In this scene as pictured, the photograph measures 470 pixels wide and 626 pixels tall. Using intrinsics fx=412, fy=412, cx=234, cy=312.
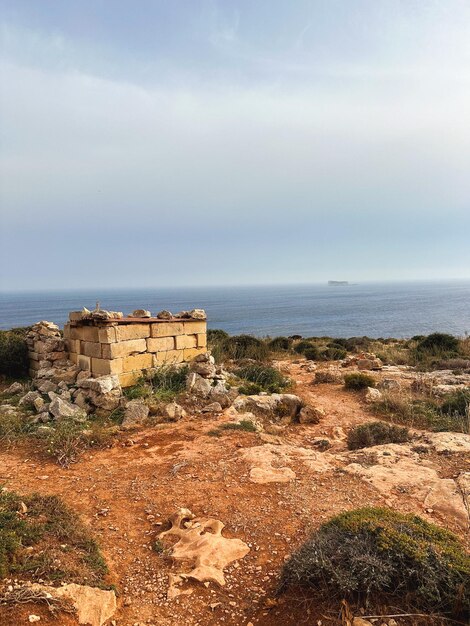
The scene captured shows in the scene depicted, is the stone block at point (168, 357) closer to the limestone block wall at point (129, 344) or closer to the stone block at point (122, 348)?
the limestone block wall at point (129, 344)

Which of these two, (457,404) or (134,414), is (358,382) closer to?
(457,404)

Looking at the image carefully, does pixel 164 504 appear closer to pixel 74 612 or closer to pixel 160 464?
pixel 160 464

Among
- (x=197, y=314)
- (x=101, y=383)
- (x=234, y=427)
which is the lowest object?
(x=234, y=427)

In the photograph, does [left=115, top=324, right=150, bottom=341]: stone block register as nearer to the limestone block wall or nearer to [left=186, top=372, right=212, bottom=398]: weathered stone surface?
the limestone block wall

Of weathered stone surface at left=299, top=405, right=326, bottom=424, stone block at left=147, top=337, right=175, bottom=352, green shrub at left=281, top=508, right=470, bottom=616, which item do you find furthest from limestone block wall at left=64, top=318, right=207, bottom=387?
green shrub at left=281, top=508, right=470, bottom=616

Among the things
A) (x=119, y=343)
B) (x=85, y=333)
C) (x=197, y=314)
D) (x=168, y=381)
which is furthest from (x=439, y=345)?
(x=85, y=333)

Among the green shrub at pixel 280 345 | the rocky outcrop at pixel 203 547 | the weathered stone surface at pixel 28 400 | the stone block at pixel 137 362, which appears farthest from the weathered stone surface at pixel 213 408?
the green shrub at pixel 280 345

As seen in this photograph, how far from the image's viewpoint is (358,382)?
12.8 metres

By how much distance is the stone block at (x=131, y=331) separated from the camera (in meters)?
10.6

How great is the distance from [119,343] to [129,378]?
3.29 feet

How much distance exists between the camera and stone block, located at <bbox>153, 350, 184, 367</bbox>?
11.7 metres

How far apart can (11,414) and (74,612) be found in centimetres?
638

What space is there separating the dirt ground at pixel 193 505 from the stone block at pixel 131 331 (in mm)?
2849

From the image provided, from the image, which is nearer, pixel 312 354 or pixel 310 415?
pixel 310 415
